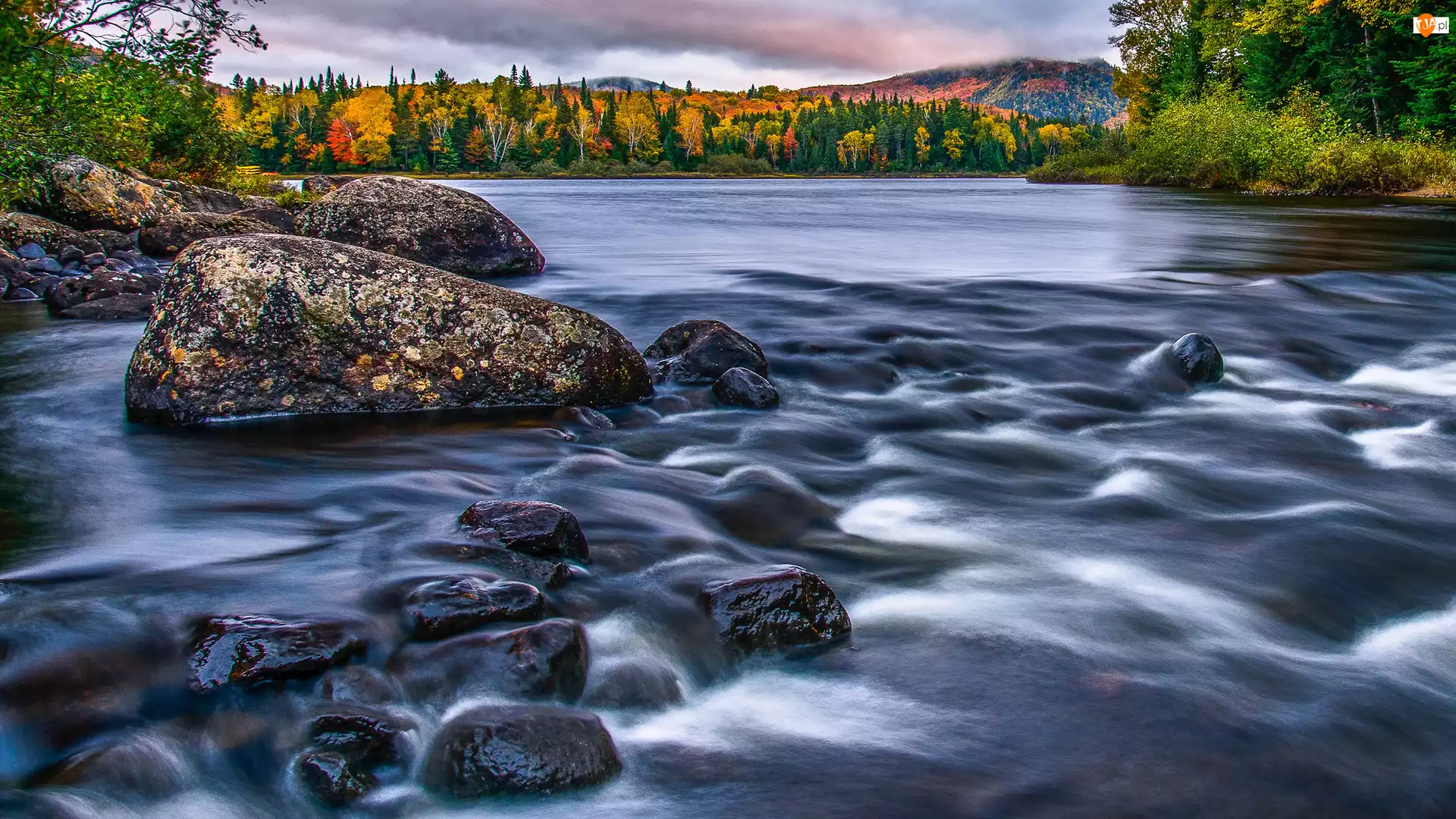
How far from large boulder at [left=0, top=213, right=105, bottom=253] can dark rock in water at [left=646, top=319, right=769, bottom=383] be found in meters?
10.1

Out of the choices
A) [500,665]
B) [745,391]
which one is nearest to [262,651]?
[500,665]

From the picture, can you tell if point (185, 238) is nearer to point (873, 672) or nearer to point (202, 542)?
point (202, 542)

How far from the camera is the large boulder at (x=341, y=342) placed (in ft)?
20.7

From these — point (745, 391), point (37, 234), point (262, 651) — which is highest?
point (37, 234)

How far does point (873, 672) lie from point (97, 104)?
36.4 ft

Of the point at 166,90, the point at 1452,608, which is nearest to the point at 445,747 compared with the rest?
the point at 1452,608

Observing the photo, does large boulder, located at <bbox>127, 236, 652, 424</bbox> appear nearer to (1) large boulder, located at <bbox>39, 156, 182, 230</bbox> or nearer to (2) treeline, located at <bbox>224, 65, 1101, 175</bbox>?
(1) large boulder, located at <bbox>39, 156, 182, 230</bbox>

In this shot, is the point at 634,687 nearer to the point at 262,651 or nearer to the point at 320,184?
the point at 262,651

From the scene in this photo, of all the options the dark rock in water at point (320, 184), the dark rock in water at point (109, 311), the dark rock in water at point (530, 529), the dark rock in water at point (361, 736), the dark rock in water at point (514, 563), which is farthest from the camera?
the dark rock in water at point (320, 184)

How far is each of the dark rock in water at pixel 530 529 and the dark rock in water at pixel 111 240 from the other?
12693 mm

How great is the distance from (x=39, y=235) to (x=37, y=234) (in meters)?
0.02

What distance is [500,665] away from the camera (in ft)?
10.9

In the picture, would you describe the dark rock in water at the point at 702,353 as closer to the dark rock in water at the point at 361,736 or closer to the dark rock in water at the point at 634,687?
the dark rock in water at the point at 634,687

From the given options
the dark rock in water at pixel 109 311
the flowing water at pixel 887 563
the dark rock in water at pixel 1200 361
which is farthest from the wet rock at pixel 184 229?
the dark rock in water at pixel 1200 361
